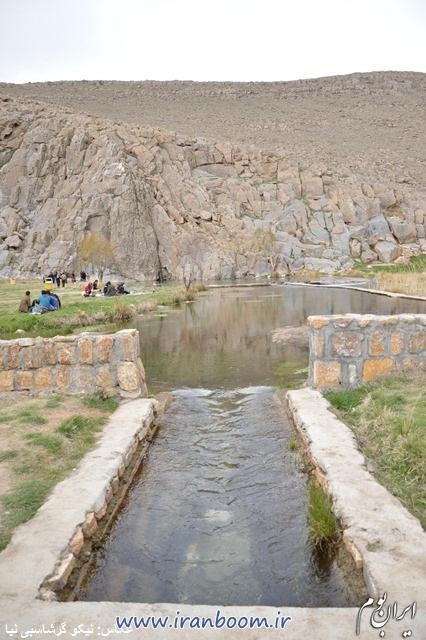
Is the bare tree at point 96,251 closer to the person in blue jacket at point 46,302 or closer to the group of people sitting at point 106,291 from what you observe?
the group of people sitting at point 106,291

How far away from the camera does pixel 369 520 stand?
492 cm

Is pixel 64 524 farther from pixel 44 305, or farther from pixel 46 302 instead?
pixel 46 302

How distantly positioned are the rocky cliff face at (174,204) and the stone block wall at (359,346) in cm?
4837

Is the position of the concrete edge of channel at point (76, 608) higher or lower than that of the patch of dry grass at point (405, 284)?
lower

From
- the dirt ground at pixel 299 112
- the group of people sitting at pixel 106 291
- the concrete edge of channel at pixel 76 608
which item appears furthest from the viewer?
the dirt ground at pixel 299 112

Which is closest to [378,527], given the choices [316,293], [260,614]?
[260,614]

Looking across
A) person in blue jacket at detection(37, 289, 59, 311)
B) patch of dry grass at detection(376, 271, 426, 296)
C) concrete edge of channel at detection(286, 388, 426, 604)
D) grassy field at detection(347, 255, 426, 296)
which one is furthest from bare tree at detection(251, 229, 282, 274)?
concrete edge of channel at detection(286, 388, 426, 604)

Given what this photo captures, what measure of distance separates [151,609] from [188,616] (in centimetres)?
27

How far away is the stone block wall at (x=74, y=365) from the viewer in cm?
962

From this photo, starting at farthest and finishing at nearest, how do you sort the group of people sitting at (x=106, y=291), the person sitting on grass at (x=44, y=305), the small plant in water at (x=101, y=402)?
the group of people sitting at (x=106, y=291) < the person sitting on grass at (x=44, y=305) < the small plant in water at (x=101, y=402)

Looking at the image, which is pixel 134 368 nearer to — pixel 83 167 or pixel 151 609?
pixel 151 609

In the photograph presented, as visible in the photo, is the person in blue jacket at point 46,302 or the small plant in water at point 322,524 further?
the person in blue jacket at point 46,302

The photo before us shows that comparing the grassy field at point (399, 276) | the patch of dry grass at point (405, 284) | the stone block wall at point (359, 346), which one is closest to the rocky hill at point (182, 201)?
the grassy field at point (399, 276)

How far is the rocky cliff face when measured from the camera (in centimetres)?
5869
